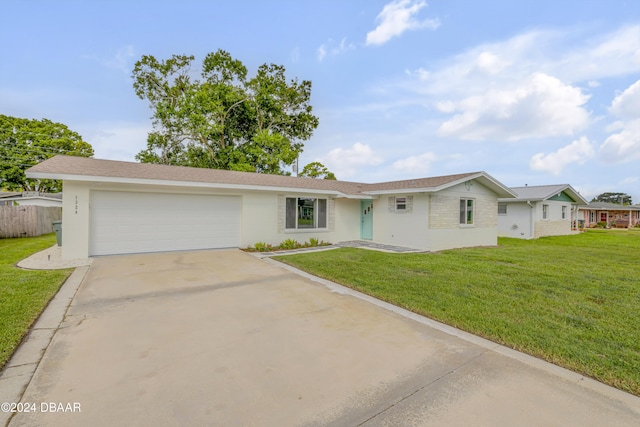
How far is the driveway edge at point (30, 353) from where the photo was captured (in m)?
2.52

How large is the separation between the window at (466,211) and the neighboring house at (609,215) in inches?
1016

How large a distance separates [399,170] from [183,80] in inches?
761

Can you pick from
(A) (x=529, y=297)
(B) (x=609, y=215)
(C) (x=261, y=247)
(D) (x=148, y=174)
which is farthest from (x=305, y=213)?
(B) (x=609, y=215)

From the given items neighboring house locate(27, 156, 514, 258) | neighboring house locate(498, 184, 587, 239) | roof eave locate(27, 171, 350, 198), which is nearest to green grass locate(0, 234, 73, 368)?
neighboring house locate(27, 156, 514, 258)

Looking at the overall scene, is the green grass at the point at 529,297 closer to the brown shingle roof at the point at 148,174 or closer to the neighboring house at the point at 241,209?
the neighboring house at the point at 241,209

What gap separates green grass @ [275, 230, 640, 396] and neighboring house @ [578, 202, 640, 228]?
2882 centimetres

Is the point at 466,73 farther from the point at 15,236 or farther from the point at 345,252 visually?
the point at 15,236

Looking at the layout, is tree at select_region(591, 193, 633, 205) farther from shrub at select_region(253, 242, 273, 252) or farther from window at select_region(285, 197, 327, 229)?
shrub at select_region(253, 242, 273, 252)

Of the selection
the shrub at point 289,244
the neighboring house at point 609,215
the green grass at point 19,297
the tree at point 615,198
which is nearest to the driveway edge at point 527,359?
the green grass at point 19,297

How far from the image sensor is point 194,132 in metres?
23.0

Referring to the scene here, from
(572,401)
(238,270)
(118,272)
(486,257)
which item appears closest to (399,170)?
(486,257)

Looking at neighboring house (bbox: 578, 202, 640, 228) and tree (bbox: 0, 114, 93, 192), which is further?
neighboring house (bbox: 578, 202, 640, 228)

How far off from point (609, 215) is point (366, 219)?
39.5 meters

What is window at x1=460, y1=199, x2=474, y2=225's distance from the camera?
13379 mm
